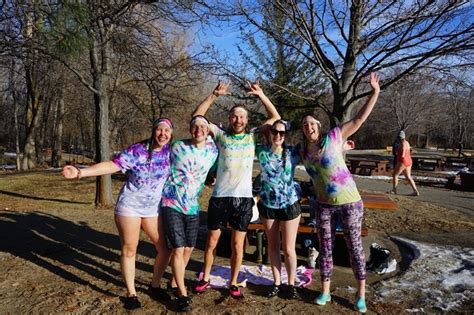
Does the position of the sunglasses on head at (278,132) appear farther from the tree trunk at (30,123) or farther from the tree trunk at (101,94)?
the tree trunk at (30,123)

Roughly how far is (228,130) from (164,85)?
20.3 ft

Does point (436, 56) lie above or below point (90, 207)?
above

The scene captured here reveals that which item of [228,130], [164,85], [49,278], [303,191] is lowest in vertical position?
[49,278]

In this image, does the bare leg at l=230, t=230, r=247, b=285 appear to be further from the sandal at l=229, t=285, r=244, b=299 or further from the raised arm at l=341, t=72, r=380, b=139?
the raised arm at l=341, t=72, r=380, b=139

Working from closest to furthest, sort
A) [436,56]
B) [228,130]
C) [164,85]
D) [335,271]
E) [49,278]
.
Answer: [228,130]
[49,278]
[335,271]
[436,56]
[164,85]

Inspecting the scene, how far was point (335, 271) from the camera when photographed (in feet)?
15.1

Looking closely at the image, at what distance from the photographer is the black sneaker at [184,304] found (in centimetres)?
345

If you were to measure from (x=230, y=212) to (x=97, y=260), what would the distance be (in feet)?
7.46

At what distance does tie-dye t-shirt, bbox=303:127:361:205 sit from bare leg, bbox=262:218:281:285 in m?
0.55

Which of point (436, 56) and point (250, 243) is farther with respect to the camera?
point (436, 56)

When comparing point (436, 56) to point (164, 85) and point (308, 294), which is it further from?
point (164, 85)

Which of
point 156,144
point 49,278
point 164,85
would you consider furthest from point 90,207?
point 156,144

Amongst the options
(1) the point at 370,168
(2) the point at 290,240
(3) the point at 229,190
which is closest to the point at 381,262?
(2) the point at 290,240

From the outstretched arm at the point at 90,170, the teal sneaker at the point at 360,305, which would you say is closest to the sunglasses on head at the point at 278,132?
the outstretched arm at the point at 90,170
